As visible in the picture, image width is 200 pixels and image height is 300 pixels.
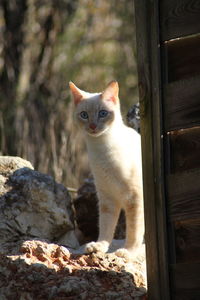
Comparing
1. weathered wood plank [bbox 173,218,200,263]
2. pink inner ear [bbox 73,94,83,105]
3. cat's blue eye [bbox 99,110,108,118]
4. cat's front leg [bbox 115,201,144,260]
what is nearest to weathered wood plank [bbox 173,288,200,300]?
weathered wood plank [bbox 173,218,200,263]

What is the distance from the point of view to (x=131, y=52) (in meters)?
10.7

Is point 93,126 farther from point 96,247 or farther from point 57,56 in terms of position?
point 57,56

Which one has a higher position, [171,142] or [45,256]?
[171,142]

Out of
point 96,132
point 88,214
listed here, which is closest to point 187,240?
point 96,132

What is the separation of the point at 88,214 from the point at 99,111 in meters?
1.14

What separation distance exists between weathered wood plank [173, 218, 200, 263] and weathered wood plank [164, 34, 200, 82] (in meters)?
0.80

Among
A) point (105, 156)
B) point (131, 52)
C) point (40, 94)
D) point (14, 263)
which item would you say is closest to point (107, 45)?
point (131, 52)

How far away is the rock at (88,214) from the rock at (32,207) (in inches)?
29.9

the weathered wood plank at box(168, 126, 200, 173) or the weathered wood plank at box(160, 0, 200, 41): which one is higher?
the weathered wood plank at box(160, 0, 200, 41)

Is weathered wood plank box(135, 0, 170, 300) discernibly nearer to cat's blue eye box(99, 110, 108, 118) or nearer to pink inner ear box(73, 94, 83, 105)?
cat's blue eye box(99, 110, 108, 118)

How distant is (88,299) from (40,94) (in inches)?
274

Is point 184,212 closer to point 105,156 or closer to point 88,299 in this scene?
point 88,299

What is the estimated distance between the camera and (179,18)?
3.17 meters

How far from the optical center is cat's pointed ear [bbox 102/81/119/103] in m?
4.59
